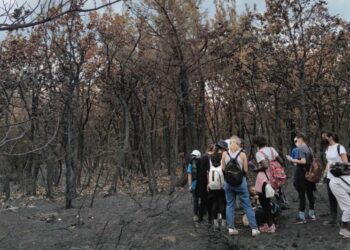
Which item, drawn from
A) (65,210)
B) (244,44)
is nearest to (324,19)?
(244,44)

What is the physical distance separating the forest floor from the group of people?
0.29 meters

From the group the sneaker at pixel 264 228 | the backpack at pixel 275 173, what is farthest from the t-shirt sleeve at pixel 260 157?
the sneaker at pixel 264 228

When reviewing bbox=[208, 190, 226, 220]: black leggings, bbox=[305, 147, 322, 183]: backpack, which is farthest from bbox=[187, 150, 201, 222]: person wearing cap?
bbox=[305, 147, 322, 183]: backpack

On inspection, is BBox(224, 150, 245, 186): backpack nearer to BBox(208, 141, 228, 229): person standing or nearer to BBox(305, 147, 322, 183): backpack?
BBox(208, 141, 228, 229): person standing

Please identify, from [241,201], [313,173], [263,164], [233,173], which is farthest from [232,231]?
[313,173]

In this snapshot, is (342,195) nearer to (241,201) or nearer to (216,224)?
(241,201)

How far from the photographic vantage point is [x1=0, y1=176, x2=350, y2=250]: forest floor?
7.97 m

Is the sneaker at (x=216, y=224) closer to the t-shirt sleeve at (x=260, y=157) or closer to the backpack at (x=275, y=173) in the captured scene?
the backpack at (x=275, y=173)

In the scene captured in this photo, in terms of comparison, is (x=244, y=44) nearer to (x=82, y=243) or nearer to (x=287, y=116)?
(x=287, y=116)

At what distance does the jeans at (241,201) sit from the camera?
27.5 ft

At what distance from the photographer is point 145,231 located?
9586 mm

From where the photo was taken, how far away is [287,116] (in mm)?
24062

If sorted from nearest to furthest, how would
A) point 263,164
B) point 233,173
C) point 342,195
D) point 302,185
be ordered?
1. point 342,195
2. point 233,173
3. point 263,164
4. point 302,185

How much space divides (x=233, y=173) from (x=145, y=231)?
2400 millimetres
